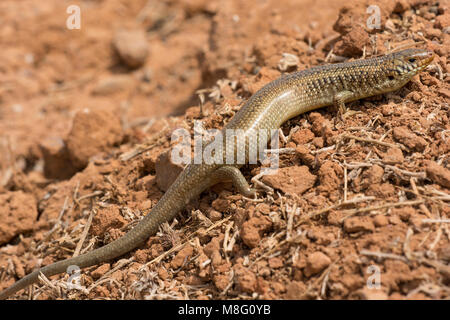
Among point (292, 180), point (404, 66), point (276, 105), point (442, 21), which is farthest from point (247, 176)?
point (442, 21)

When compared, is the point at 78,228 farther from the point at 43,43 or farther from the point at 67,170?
the point at 43,43

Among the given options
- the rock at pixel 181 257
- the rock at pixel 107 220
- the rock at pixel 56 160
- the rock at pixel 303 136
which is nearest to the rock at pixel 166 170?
the rock at pixel 107 220

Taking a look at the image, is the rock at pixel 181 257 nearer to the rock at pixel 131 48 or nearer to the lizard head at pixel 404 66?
the lizard head at pixel 404 66

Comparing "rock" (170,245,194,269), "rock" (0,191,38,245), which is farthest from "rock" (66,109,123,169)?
"rock" (170,245,194,269)

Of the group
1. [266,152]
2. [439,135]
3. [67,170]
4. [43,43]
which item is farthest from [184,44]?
[439,135]

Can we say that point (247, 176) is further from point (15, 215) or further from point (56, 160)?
point (56, 160)
